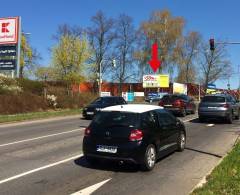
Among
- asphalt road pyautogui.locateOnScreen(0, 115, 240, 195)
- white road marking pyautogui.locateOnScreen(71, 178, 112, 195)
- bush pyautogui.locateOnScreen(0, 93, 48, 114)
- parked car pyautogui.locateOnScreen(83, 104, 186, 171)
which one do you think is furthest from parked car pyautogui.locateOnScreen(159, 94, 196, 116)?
white road marking pyautogui.locateOnScreen(71, 178, 112, 195)

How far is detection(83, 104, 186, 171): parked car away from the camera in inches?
405

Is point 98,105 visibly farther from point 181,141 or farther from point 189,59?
point 189,59

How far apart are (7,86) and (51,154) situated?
2729 cm

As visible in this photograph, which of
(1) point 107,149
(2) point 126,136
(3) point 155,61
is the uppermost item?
(3) point 155,61

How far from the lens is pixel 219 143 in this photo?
53.1 ft

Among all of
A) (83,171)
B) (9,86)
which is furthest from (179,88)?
(83,171)

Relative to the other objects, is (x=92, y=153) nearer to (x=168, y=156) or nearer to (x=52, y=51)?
(x=168, y=156)

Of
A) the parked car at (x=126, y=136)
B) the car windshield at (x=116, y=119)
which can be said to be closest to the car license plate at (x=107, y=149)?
the parked car at (x=126, y=136)

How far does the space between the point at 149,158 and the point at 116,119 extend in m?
1.17

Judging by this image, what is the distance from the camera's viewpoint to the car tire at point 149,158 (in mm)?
10422

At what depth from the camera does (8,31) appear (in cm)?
4503

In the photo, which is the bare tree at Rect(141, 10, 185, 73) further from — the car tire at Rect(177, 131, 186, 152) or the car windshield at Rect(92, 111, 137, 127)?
the car windshield at Rect(92, 111, 137, 127)

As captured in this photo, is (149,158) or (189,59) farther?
(189,59)

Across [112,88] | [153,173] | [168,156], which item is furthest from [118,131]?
[112,88]
